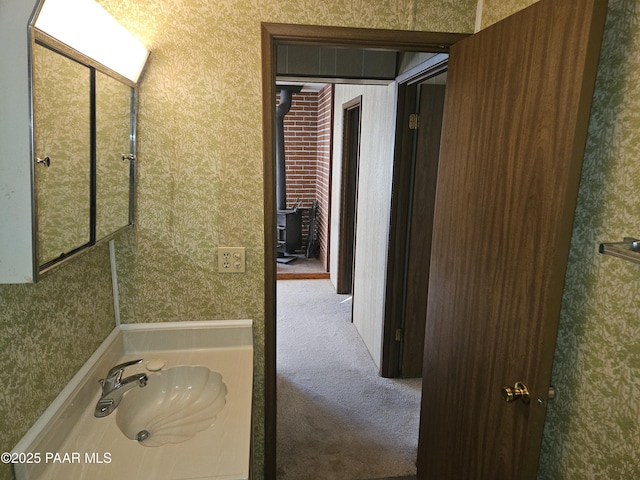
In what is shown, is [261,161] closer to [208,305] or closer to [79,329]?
[208,305]

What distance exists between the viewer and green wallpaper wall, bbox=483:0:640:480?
0.94 metres

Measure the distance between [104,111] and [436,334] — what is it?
1394mm

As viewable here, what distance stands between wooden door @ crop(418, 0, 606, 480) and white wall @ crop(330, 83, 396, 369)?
4.00ft

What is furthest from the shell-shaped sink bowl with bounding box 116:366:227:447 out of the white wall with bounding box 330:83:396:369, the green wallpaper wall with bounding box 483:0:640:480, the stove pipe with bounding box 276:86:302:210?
the stove pipe with bounding box 276:86:302:210

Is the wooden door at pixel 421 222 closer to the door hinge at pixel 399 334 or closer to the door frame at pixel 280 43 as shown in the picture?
the door hinge at pixel 399 334

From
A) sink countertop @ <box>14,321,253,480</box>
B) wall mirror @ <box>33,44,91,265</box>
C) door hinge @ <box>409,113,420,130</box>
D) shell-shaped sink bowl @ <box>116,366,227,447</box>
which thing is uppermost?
door hinge @ <box>409,113,420,130</box>

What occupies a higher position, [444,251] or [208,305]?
[444,251]

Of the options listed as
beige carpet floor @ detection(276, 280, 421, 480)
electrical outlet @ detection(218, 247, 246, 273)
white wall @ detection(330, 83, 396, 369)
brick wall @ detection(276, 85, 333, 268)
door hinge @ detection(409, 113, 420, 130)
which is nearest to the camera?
electrical outlet @ detection(218, 247, 246, 273)

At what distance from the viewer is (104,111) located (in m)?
1.26

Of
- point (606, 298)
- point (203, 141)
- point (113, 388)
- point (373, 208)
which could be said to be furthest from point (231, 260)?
point (373, 208)

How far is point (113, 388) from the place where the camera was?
1.30m

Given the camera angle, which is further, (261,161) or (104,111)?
(261,161)

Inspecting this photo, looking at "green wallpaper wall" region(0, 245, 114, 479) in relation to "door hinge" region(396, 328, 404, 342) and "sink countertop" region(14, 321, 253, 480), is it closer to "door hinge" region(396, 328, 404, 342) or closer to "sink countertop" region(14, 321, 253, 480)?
"sink countertop" region(14, 321, 253, 480)

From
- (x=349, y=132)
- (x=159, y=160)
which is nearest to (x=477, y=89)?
(x=159, y=160)
